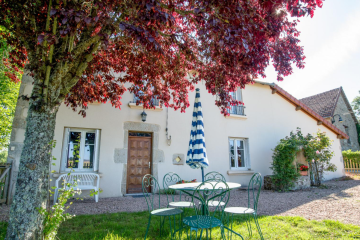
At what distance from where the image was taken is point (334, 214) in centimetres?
448

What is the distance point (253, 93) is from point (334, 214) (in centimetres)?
641

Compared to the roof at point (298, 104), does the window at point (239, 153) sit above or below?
below

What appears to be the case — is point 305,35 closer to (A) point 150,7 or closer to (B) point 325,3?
(B) point 325,3

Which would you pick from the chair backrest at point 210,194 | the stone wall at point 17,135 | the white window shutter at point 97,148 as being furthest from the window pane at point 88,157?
the chair backrest at point 210,194

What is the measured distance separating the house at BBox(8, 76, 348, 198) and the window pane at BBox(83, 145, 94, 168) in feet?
0.07

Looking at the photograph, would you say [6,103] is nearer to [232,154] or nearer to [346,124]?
[232,154]

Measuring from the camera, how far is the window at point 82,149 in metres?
6.54

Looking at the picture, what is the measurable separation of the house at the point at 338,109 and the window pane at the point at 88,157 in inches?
613

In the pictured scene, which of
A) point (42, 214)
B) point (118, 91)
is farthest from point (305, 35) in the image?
point (42, 214)

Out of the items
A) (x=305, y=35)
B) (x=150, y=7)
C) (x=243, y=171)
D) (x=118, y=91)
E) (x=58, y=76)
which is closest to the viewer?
(x=150, y=7)

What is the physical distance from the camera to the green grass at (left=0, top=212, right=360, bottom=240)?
10.5 ft

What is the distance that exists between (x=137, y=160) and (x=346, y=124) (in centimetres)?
1838

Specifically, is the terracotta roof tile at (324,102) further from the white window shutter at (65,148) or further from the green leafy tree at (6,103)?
the green leafy tree at (6,103)

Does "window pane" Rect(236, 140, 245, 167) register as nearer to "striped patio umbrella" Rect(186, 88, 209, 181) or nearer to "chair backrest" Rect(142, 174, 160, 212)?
"chair backrest" Rect(142, 174, 160, 212)
